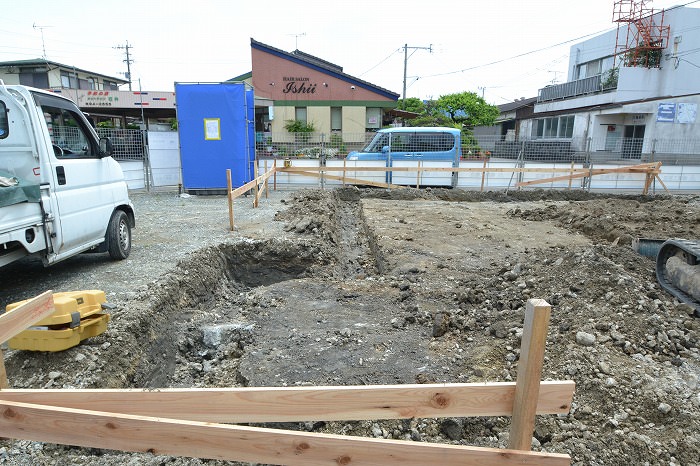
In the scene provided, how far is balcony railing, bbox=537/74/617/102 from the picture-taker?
27.1m

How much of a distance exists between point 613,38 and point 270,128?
23.4 m

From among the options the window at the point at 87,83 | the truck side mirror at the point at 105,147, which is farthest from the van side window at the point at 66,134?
the window at the point at 87,83

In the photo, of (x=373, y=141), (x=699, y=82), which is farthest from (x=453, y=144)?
(x=699, y=82)

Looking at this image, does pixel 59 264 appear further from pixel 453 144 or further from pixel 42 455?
pixel 453 144

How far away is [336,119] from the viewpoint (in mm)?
32219

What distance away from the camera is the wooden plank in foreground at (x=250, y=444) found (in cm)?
177

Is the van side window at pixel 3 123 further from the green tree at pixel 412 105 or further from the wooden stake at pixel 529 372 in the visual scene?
the green tree at pixel 412 105

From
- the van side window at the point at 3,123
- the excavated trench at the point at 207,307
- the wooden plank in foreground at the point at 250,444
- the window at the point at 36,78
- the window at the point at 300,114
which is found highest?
the window at the point at 36,78

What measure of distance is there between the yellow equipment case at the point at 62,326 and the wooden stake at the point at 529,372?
3.22 m

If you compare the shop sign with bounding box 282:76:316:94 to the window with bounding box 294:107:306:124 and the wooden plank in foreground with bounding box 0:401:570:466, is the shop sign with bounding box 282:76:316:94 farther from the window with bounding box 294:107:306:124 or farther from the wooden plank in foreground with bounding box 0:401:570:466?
the wooden plank in foreground with bounding box 0:401:570:466

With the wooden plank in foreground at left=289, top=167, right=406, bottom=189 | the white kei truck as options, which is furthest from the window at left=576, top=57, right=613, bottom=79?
the white kei truck

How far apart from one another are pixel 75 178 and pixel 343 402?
4.97 meters

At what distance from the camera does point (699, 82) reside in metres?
24.2

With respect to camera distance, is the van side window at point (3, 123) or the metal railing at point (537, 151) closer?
the van side window at point (3, 123)
